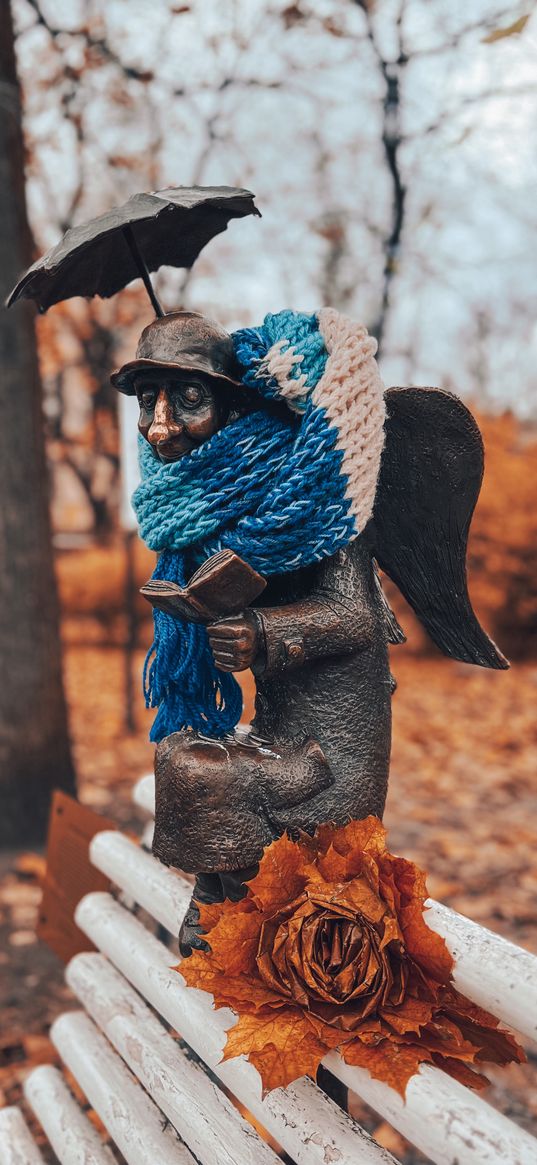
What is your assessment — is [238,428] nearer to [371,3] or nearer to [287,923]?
[287,923]

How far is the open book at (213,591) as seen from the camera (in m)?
1.24

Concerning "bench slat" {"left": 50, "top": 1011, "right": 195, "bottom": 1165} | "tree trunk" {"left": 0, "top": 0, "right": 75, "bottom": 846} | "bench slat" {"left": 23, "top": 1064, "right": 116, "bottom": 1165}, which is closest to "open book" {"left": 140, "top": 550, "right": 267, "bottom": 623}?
"bench slat" {"left": 50, "top": 1011, "right": 195, "bottom": 1165}

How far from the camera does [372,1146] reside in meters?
1.22

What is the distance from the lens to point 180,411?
1.39m

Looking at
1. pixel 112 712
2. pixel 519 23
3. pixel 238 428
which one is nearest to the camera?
pixel 238 428

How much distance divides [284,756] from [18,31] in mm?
3963

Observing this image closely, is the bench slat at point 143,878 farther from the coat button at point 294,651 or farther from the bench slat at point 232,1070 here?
the coat button at point 294,651

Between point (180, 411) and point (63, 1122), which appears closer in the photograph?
point (180, 411)

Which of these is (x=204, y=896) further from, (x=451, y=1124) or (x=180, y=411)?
(x=180, y=411)

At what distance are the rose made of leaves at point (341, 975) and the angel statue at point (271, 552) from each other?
4.4 inches

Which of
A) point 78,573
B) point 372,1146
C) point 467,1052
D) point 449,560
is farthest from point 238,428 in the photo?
point 78,573

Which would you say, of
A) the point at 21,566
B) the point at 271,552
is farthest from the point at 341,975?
the point at 21,566

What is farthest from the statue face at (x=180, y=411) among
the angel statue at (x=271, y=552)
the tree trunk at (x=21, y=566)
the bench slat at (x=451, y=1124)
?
the tree trunk at (x=21, y=566)

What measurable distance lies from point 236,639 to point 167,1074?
91cm
